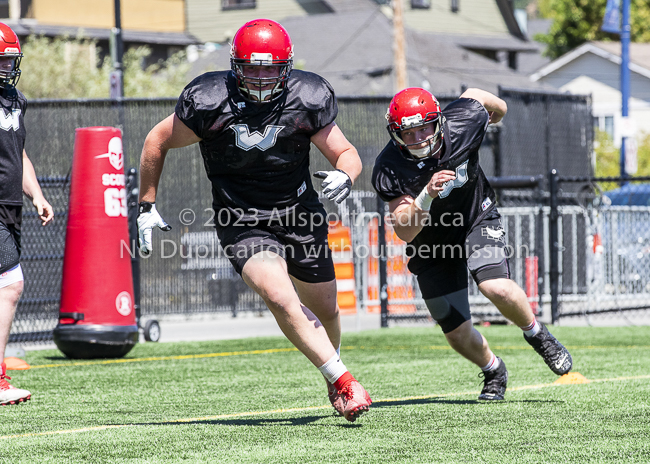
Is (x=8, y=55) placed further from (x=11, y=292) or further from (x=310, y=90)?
(x=310, y=90)

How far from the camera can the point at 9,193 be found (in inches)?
216

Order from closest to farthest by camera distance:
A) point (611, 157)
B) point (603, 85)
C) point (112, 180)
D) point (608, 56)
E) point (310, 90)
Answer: point (310, 90) < point (112, 180) < point (611, 157) < point (608, 56) < point (603, 85)

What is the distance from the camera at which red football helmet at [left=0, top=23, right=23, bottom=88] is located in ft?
17.9

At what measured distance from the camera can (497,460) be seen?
369 centimetres

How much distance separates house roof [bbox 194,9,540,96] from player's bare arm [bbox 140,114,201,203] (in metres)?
22.8

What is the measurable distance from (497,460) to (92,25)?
29871 millimetres

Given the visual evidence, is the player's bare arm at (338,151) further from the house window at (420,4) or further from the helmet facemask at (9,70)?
the house window at (420,4)

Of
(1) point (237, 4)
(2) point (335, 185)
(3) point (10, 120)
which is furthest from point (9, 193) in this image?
(1) point (237, 4)

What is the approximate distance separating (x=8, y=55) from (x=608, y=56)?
34174 millimetres

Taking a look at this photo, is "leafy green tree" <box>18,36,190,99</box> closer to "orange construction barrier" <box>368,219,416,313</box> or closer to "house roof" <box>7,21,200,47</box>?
"house roof" <box>7,21,200,47</box>

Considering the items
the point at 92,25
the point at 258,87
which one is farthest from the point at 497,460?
the point at 92,25

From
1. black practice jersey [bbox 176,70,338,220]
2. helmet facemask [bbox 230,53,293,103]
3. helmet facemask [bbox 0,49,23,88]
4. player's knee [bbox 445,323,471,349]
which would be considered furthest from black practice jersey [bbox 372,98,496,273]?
helmet facemask [bbox 0,49,23,88]

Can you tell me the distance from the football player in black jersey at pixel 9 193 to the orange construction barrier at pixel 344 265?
248 inches

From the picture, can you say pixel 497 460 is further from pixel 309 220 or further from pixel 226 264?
pixel 226 264
